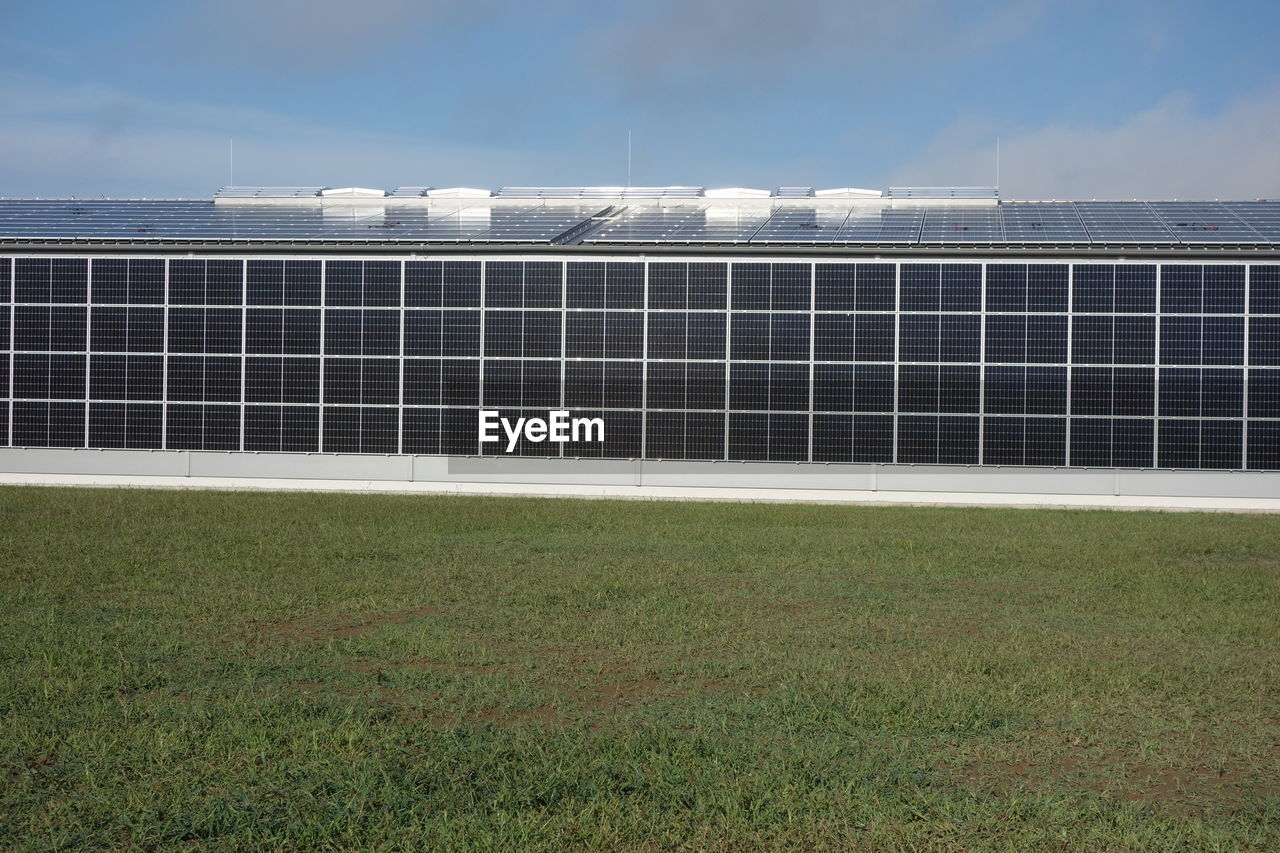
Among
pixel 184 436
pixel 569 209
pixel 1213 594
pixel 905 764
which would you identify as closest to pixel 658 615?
pixel 905 764

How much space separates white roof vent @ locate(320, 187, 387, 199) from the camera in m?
37.4

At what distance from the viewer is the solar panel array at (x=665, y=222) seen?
1201 inches

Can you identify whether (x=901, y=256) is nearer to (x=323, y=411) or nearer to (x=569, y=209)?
(x=569, y=209)

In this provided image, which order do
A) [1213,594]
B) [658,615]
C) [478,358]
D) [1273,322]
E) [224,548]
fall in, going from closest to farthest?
[658,615], [1213,594], [224,548], [1273,322], [478,358]

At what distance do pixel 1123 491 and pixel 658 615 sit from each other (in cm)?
1927

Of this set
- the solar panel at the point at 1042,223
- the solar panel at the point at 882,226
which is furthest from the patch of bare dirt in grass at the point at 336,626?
the solar panel at the point at 1042,223

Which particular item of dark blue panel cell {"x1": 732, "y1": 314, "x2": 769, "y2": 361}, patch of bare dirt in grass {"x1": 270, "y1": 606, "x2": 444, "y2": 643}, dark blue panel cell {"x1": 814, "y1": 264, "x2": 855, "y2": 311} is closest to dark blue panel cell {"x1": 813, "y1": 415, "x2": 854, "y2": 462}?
dark blue panel cell {"x1": 732, "y1": 314, "x2": 769, "y2": 361}

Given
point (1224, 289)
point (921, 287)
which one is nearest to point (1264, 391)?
point (1224, 289)

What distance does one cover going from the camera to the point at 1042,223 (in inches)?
1264

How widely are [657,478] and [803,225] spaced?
814 centimetres

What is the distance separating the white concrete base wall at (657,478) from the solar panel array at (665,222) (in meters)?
5.53

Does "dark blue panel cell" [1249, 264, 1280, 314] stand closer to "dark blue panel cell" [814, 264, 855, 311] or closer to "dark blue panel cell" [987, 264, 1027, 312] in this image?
"dark blue panel cell" [987, 264, 1027, 312]

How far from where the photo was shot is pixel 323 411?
30797 mm

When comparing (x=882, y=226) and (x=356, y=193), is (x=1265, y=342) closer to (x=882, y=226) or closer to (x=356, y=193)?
(x=882, y=226)
